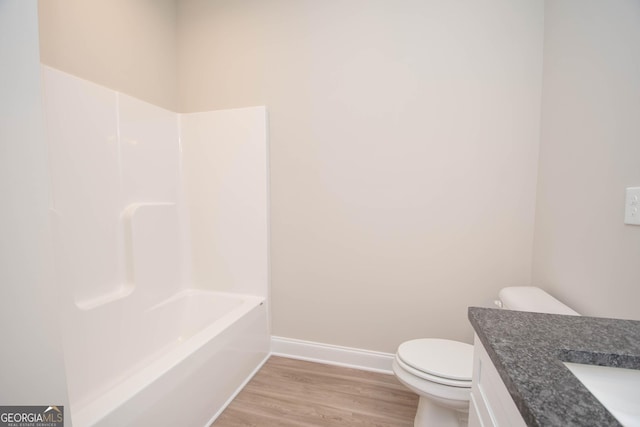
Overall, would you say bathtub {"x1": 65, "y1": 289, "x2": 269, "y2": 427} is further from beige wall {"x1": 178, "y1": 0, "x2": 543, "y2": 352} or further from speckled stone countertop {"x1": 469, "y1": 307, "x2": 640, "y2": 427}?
speckled stone countertop {"x1": 469, "y1": 307, "x2": 640, "y2": 427}

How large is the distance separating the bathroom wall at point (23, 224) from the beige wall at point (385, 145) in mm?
1332

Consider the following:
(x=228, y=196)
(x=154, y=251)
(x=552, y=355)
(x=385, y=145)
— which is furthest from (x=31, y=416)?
(x=385, y=145)

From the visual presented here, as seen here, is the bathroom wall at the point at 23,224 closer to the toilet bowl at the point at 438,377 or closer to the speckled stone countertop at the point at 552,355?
the speckled stone countertop at the point at 552,355

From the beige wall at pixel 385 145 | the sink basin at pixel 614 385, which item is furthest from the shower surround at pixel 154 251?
the sink basin at pixel 614 385

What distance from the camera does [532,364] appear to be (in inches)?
21.3

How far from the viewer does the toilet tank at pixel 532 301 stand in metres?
1.14

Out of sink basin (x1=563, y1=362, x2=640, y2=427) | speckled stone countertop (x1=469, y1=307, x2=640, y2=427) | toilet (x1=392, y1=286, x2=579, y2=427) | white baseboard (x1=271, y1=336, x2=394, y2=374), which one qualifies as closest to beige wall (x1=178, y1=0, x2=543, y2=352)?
white baseboard (x1=271, y1=336, x2=394, y2=374)

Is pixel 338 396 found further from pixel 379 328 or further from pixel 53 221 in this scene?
pixel 53 221

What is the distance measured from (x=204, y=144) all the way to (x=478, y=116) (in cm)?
192

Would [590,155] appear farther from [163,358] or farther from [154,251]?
[154,251]

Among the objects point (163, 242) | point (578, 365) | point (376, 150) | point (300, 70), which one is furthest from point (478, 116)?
point (163, 242)

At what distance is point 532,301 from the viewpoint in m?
1.24

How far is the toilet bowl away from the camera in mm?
1136

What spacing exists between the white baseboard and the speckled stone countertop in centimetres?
125
